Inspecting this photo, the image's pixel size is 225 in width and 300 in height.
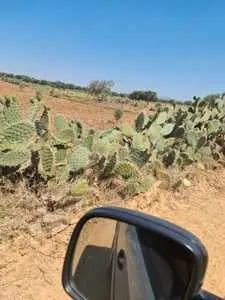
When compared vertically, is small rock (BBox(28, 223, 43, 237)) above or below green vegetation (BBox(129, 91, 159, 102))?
below

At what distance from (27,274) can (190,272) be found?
2894 mm

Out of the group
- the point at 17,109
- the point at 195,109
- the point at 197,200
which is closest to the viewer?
the point at 17,109

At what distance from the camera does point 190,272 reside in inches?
62.1

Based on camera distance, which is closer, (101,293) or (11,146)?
(101,293)

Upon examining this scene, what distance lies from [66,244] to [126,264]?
3020 mm

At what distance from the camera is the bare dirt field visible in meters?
4.08

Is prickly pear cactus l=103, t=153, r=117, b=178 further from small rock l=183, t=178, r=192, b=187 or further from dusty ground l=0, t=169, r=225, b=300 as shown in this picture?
small rock l=183, t=178, r=192, b=187

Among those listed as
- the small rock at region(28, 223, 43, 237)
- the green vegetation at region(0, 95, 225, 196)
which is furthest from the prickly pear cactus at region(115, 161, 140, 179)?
the small rock at region(28, 223, 43, 237)

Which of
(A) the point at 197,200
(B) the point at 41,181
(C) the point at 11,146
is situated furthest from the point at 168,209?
(C) the point at 11,146

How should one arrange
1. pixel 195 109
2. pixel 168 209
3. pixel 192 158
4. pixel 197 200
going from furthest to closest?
pixel 195 109 < pixel 192 158 < pixel 197 200 < pixel 168 209

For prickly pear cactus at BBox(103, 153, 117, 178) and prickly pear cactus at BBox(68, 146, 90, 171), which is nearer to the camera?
prickly pear cactus at BBox(68, 146, 90, 171)

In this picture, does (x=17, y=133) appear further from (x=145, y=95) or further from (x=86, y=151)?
(x=145, y=95)

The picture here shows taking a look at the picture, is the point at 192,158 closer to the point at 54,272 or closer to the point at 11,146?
the point at 11,146

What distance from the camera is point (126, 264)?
187 centimetres
